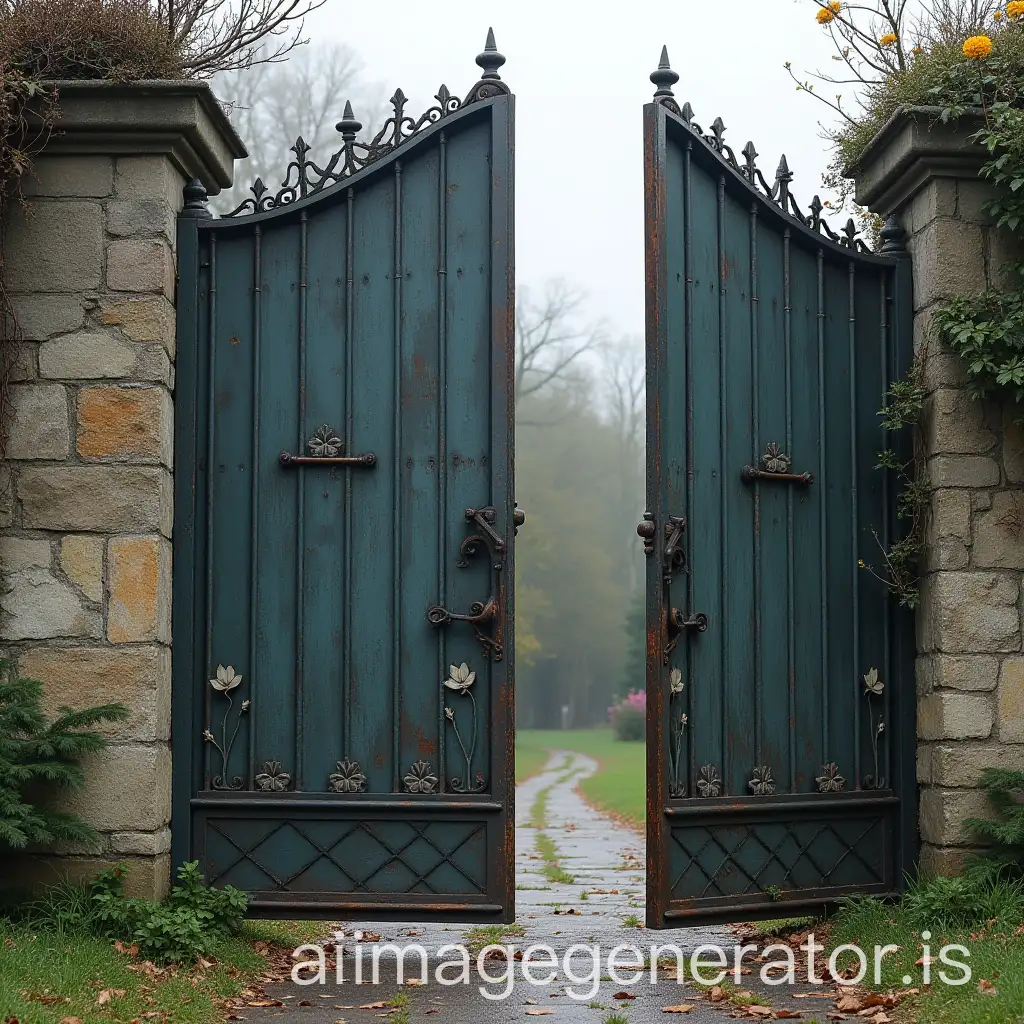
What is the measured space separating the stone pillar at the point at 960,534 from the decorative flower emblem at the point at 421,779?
6.56 ft

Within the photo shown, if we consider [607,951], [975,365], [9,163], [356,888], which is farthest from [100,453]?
[975,365]

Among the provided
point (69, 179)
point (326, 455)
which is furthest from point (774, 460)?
point (69, 179)

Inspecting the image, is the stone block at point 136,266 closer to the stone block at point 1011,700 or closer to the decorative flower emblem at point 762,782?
the decorative flower emblem at point 762,782

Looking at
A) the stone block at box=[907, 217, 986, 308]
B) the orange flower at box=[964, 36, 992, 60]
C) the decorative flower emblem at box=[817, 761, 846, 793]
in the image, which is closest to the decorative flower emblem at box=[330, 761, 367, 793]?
the decorative flower emblem at box=[817, 761, 846, 793]

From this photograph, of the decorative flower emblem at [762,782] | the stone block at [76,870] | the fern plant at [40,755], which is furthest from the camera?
the decorative flower emblem at [762,782]

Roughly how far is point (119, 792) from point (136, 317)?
176 cm

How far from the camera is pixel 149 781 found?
16.4ft

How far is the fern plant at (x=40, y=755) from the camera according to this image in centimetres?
466

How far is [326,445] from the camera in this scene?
5418mm

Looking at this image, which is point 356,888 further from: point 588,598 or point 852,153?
point 588,598

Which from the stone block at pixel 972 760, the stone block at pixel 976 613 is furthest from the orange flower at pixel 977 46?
the stone block at pixel 972 760

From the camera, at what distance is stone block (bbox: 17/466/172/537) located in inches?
201

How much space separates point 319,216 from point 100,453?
1.30 m

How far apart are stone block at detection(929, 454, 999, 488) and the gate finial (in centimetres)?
235
